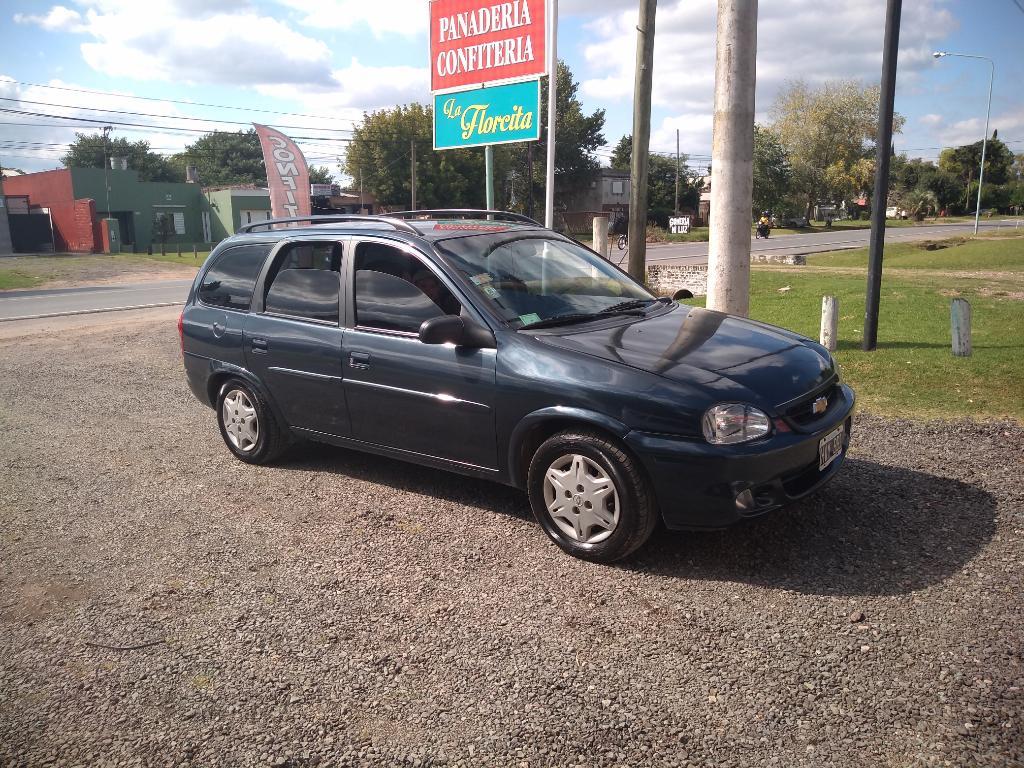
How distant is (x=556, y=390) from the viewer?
13.7ft

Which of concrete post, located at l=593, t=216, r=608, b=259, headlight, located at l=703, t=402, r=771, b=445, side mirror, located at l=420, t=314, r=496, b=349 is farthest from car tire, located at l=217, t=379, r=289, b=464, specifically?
concrete post, located at l=593, t=216, r=608, b=259

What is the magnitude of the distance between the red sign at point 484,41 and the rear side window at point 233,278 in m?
5.17

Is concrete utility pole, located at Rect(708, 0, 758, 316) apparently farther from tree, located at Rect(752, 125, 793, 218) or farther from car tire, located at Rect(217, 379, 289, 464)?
tree, located at Rect(752, 125, 793, 218)

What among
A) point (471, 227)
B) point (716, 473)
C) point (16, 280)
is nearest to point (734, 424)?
point (716, 473)

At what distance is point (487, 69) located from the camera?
10391mm

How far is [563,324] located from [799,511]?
1.77m

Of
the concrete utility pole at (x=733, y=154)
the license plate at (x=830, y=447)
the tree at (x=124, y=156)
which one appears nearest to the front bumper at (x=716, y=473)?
the license plate at (x=830, y=447)

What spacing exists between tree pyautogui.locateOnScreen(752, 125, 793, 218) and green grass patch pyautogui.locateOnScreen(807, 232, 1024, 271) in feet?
109

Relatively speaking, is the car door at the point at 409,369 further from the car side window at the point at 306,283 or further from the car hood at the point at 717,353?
the car hood at the point at 717,353

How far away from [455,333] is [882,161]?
6.16 m

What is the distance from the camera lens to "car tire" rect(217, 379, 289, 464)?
587cm

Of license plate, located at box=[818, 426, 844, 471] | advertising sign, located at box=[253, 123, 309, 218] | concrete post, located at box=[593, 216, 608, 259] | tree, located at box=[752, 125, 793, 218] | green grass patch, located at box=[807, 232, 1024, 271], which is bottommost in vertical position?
license plate, located at box=[818, 426, 844, 471]

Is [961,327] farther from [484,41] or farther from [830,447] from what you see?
[484,41]

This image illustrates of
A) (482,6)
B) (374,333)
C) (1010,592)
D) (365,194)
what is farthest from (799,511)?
(365,194)
